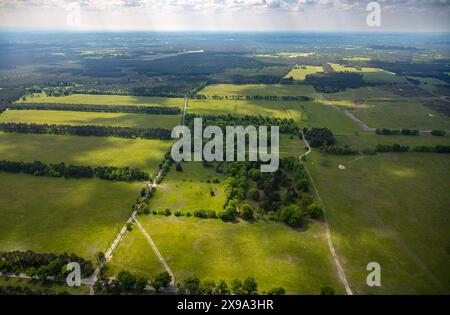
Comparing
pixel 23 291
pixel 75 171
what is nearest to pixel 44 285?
pixel 23 291

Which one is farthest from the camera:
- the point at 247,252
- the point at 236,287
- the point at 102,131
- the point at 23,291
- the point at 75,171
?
the point at 102,131

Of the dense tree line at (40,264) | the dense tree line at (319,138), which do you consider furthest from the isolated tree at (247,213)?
the dense tree line at (319,138)

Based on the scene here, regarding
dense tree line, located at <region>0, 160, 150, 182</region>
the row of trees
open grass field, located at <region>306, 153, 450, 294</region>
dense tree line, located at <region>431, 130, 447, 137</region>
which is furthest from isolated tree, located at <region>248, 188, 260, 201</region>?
dense tree line, located at <region>431, 130, 447, 137</region>

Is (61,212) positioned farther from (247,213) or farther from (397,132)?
(397,132)

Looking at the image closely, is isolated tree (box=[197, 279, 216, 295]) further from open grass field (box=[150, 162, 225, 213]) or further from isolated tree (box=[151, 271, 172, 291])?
open grass field (box=[150, 162, 225, 213])
